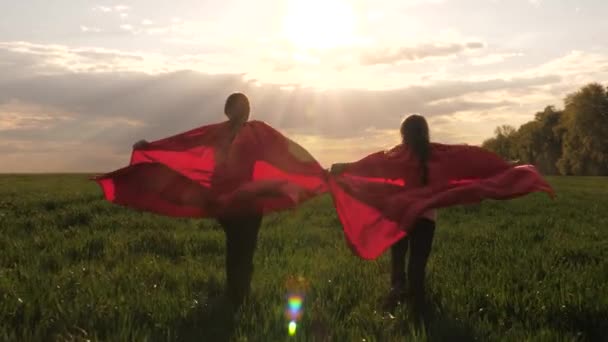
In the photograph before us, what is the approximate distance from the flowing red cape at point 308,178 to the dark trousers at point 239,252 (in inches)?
7.1

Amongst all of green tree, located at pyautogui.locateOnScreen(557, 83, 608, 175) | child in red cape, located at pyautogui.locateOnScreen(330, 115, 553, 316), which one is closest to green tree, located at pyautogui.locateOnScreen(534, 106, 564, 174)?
green tree, located at pyautogui.locateOnScreen(557, 83, 608, 175)

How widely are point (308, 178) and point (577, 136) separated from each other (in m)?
86.3

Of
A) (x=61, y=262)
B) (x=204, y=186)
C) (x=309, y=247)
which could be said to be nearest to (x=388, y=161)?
(x=204, y=186)

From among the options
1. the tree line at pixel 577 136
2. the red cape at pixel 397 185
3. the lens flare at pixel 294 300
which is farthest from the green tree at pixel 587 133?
the lens flare at pixel 294 300

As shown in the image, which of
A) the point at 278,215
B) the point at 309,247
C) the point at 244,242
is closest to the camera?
the point at 244,242

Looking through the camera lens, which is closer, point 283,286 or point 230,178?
point 230,178

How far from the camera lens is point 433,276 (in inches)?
336

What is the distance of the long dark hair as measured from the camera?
6922 mm

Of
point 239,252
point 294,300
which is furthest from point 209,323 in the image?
point 294,300

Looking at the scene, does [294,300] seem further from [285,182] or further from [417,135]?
[417,135]

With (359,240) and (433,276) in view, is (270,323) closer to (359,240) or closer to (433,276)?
(359,240)

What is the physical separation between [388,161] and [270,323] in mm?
2533

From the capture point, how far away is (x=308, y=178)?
287 inches

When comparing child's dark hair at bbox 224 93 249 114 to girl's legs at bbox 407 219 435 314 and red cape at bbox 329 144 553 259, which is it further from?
girl's legs at bbox 407 219 435 314
